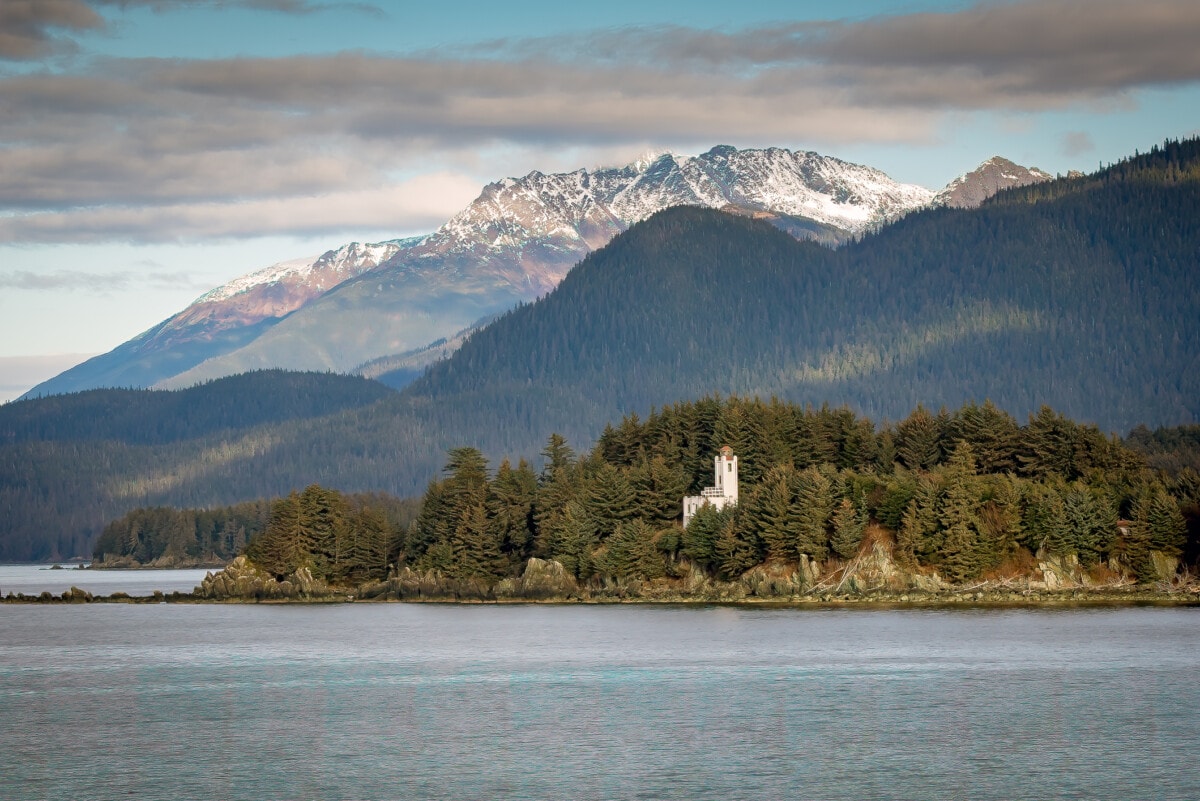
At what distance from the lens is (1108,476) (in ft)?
529

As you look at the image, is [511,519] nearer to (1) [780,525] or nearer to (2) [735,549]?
(2) [735,549]

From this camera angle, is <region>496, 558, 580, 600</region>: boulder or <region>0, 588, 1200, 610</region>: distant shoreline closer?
<region>0, 588, 1200, 610</region>: distant shoreline

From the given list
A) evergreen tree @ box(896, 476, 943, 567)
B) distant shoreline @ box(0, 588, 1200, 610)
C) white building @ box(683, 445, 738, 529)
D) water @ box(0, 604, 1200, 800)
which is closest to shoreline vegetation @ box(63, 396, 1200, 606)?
evergreen tree @ box(896, 476, 943, 567)

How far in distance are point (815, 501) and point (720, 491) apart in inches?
616

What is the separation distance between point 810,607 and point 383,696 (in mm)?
64964

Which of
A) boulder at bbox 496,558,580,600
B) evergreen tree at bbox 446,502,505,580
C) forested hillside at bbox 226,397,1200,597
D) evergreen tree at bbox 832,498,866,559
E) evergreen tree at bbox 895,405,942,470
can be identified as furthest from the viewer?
evergreen tree at bbox 446,502,505,580

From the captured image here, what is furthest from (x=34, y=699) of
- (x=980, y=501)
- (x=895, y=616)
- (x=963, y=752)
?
(x=980, y=501)

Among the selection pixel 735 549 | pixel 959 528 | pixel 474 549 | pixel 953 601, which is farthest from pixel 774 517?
pixel 474 549

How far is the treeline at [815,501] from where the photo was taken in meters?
152

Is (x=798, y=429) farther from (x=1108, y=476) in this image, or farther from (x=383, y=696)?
(x=383, y=696)

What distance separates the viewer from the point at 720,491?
168875 mm

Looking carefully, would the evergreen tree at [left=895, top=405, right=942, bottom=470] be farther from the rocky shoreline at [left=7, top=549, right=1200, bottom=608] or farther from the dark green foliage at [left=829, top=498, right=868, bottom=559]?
the rocky shoreline at [left=7, top=549, right=1200, bottom=608]

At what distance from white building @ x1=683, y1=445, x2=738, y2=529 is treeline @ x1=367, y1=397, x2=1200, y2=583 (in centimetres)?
195

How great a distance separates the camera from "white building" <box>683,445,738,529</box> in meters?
168
